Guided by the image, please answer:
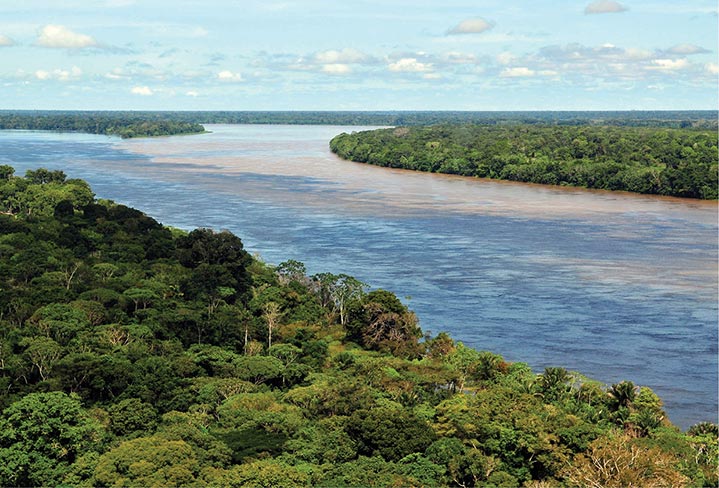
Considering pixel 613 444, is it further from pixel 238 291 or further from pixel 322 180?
pixel 322 180

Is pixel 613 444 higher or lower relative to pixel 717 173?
lower

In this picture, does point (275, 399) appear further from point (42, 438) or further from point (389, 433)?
point (42, 438)

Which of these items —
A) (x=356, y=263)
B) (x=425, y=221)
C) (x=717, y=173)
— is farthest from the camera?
(x=717, y=173)

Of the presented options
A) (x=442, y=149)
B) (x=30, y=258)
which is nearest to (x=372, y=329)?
(x=30, y=258)

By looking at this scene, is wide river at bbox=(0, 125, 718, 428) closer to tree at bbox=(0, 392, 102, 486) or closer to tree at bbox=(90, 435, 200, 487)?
tree at bbox=(90, 435, 200, 487)

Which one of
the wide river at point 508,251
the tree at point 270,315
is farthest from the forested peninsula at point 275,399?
the wide river at point 508,251

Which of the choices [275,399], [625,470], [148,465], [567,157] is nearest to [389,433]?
[275,399]

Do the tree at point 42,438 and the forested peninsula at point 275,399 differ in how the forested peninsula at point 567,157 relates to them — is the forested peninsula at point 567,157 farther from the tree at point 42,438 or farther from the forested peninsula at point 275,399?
the tree at point 42,438
